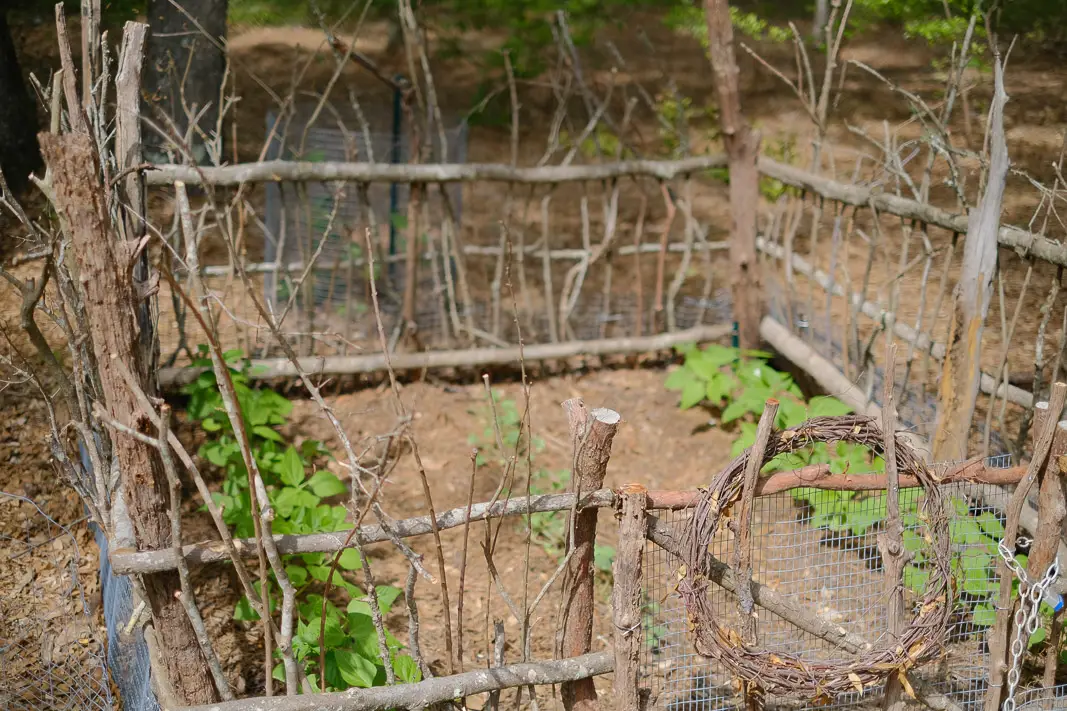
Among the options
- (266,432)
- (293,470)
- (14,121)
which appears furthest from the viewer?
(14,121)

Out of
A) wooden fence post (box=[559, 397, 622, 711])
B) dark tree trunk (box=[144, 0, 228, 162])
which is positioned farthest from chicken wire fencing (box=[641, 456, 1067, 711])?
dark tree trunk (box=[144, 0, 228, 162])

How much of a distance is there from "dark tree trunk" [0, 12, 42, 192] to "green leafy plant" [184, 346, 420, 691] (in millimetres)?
2925

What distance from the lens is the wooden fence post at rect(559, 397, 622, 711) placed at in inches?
101

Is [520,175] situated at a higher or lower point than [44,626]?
higher

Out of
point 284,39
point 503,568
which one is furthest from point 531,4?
point 503,568

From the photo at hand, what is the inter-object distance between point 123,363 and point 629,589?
1441 mm

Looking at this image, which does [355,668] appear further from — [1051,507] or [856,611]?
[1051,507]

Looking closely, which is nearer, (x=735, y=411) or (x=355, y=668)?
(x=355, y=668)

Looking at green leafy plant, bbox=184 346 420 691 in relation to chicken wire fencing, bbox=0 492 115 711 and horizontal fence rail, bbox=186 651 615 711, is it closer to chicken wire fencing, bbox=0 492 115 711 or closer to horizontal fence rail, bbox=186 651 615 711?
horizontal fence rail, bbox=186 651 615 711

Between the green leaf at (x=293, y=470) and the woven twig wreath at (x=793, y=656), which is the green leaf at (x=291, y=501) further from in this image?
the woven twig wreath at (x=793, y=656)

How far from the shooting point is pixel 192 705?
8.27ft

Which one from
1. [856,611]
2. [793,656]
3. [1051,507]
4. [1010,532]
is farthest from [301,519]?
[1051,507]

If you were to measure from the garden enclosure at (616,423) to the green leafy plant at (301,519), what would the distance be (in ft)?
0.38

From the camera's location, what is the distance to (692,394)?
5156mm
